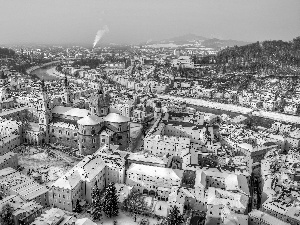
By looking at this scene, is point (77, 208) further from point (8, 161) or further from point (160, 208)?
point (8, 161)

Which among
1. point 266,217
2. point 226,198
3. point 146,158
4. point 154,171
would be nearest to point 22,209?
point 154,171

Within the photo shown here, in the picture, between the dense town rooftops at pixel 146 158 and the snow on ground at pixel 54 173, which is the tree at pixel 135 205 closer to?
the dense town rooftops at pixel 146 158

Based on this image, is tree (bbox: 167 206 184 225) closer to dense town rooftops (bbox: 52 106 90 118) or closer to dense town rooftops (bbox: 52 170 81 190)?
dense town rooftops (bbox: 52 170 81 190)

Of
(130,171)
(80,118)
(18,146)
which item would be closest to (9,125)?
(18,146)

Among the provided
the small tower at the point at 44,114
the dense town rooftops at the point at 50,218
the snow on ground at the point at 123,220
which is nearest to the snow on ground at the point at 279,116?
the small tower at the point at 44,114

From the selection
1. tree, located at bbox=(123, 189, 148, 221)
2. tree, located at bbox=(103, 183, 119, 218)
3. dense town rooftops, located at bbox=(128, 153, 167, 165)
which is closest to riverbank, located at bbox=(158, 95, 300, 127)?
dense town rooftops, located at bbox=(128, 153, 167, 165)

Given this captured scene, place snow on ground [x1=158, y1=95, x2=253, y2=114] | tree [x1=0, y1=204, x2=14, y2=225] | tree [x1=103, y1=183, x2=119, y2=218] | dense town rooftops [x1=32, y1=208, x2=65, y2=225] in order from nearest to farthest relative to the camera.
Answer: dense town rooftops [x1=32, y1=208, x2=65, y2=225], tree [x1=0, y1=204, x2=14, y2=225], tree [x1=103, y1=183, x2=119, y2=218], snow on ground [x1=158, y1=95, x2=253, y2=114]

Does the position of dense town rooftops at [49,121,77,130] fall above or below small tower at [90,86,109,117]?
below

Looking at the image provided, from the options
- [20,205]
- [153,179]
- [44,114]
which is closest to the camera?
[20,205]

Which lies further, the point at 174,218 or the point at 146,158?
the point at 146,158
